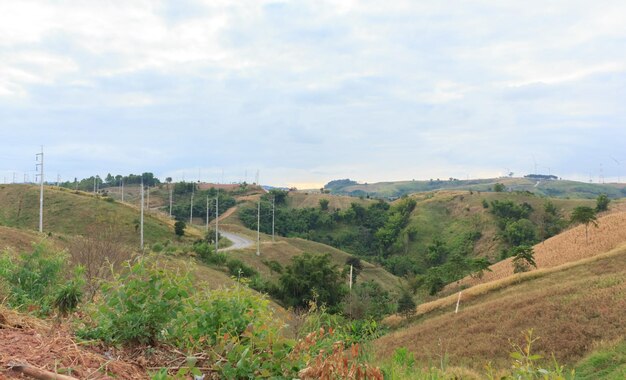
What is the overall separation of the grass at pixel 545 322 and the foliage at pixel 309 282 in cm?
2143

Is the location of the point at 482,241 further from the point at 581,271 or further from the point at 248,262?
the point at 581,271

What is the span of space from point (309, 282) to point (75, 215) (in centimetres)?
4344

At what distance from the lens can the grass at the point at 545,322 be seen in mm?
16453

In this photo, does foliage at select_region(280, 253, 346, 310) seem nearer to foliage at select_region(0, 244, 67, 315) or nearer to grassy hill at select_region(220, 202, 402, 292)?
grassy hill at select_region(220, 202, 402, 292)

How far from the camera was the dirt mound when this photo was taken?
304 cm

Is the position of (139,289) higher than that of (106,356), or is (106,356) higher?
(139,289)

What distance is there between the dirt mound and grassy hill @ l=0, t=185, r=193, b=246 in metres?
63.9

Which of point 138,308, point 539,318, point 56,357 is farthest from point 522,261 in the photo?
point 56,357

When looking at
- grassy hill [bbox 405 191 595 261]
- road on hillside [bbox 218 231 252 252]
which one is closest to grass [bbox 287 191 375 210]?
grassy hill [bbox 405 191 595 261]

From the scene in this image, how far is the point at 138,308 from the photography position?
3.84 metres

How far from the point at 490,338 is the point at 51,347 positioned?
19439mm

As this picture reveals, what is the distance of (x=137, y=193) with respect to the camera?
451 ft

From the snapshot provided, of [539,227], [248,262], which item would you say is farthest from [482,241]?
[248,262]

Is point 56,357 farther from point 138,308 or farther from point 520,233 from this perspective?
point 520,233
